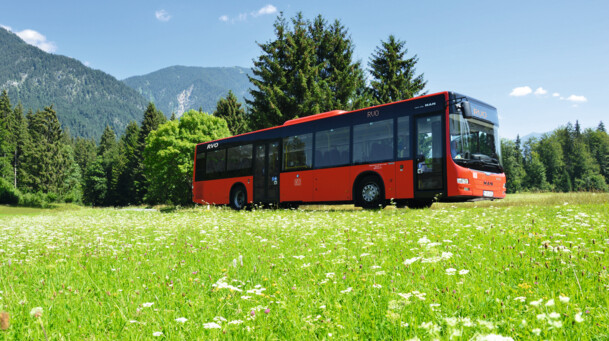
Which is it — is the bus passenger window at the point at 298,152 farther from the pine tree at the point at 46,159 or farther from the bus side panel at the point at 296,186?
the pine tree at the point at 46,159

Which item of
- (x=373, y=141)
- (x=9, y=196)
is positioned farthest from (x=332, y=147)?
(x=9, y=196)

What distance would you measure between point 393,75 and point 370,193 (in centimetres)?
2850

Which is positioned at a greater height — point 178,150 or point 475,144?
point 178,150

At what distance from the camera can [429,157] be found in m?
13.0

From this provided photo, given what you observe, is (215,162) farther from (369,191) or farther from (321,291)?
(321,291)

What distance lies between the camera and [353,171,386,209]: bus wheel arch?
47.1 feet

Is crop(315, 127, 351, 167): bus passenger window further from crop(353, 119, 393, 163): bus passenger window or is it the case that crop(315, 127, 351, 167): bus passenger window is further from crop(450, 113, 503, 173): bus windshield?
crop(450, 113, 503, 173): bus windshield

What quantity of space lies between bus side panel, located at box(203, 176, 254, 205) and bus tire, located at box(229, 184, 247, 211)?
0.88ft

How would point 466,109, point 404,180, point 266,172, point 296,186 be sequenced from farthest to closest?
point 266,172 → point 296,186 → point 404,180 → point 466,109

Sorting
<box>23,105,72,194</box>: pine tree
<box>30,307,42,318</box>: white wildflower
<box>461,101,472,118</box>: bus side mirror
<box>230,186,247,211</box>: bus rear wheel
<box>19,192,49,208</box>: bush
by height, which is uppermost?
<box>23,105,72,194</box>: pine tree

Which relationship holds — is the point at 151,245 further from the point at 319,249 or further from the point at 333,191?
the point at 333,191

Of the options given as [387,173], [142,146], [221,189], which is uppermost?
[142,146]

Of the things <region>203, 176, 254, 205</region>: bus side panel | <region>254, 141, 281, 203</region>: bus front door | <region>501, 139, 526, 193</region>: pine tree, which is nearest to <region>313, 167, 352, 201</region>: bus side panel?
<region>254, 141, 281, 203</region>: bus front door

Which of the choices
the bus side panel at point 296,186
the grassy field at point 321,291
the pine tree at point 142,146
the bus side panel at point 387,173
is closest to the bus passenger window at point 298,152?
the bus side panel at point 296,186
